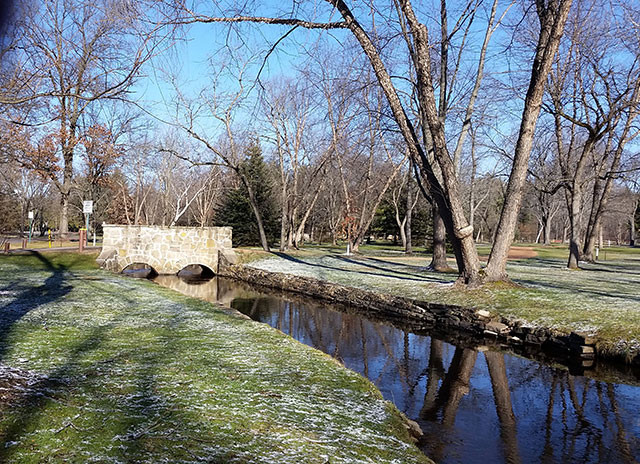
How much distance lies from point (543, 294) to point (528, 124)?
12.9 feet

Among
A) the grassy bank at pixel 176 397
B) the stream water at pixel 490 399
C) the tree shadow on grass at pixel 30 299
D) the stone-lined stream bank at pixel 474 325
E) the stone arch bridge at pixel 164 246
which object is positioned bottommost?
the stream water at pixel 490 399

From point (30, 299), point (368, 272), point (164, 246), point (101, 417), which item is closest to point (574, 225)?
point (368, 272)

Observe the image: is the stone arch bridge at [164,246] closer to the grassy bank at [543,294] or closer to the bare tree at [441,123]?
the grassy bank at [543,294]

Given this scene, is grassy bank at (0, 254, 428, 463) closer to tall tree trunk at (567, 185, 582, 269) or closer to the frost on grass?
the frost on grass

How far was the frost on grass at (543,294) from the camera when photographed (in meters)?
8.70

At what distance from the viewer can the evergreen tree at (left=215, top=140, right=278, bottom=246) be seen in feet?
102

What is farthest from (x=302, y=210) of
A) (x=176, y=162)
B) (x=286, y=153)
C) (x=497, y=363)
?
(x=497, y=363)

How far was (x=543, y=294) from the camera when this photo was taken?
11.4 m

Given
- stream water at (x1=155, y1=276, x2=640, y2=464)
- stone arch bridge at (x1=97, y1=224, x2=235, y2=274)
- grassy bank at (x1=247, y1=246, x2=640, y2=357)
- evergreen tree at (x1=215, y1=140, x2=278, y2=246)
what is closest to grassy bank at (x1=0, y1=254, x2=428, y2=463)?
stream water at (x1=155, y1=276, x2=640, y2=464)

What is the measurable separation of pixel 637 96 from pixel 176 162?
2917cm

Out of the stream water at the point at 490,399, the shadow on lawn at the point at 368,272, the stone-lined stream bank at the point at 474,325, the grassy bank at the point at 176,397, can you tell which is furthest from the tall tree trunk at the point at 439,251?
the grassy bank at the point at 176,397

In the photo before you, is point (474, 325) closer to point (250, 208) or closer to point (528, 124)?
point (528, 124)

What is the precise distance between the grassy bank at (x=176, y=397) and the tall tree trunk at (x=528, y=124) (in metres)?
6.60

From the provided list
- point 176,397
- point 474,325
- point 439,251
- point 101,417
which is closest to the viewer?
point 101,417
